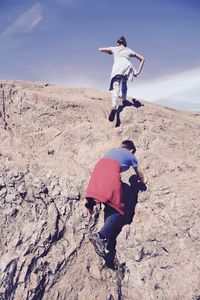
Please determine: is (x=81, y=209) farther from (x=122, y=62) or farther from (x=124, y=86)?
(x=122, y=62)

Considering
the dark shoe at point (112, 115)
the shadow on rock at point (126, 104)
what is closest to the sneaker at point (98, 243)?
the shadow on rock at point (126, 104)

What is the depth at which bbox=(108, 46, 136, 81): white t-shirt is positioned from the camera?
756 centimetres

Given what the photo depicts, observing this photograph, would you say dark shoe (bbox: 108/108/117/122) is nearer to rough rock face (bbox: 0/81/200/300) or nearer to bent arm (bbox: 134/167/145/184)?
rough rock face (bbox: 0/81/200/300)

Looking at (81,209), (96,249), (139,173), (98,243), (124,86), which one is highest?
(124,86)

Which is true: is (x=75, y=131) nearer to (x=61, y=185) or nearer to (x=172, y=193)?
(x=61, y=185)

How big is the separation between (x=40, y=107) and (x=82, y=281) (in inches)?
156

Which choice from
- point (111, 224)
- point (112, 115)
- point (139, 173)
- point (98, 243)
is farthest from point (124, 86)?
point (98, 243)

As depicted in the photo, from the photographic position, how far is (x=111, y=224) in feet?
18.2

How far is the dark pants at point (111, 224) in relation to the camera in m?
5.54

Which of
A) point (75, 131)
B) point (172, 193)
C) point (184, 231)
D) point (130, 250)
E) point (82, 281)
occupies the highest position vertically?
point (75, 131)

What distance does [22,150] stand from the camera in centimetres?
699

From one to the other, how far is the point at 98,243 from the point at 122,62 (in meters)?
4.05

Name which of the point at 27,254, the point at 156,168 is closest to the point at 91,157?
the point at 156,168

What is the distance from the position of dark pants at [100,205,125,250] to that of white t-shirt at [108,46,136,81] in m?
3.29
